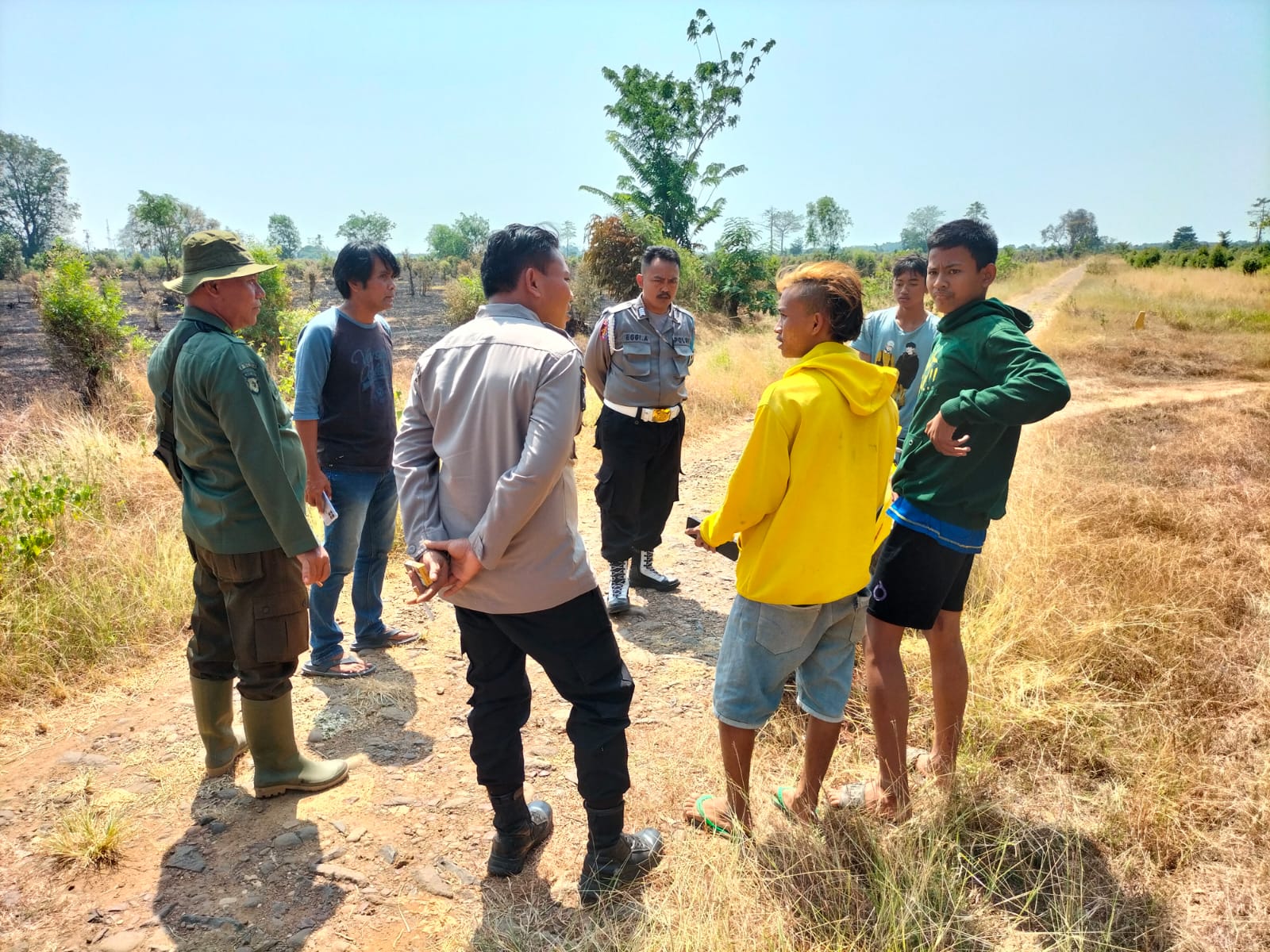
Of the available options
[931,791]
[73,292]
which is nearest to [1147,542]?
[931,791]

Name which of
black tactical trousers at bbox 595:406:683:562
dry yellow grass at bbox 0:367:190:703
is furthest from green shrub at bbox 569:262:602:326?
Result: black tactical trousers at bbox 595:406:683:562

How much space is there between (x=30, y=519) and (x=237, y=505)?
2565 millimetres

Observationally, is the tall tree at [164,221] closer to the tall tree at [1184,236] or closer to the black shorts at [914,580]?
the black shorts at [914,580]

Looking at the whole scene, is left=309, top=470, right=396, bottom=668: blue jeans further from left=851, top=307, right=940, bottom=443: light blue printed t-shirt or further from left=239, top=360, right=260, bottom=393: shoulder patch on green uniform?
left=851, top=307, right=940, bottom=443: light blue printed t-shirt

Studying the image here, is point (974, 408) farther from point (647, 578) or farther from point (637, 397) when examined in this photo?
point (647, 578)

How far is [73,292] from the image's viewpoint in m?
8.19

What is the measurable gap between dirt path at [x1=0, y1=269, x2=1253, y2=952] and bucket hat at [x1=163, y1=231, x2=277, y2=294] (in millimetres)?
1839

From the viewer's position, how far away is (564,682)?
6.70 ft

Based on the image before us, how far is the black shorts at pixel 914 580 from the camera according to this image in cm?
216

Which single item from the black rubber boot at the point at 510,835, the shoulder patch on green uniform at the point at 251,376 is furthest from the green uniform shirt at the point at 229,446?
the black rubber boot at the point at 510,835

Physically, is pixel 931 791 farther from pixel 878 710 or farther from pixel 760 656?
pixel 760 656

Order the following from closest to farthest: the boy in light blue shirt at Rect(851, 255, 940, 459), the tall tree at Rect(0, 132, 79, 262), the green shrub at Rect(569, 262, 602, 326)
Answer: the boy in light blue shirt at Rect(851, 255, 940, 459), the green shrub at Rect(569, 262, 602, 326), the tall tree at Rect(0, 132, 79, 262)

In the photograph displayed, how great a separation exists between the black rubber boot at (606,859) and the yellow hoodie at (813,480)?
2.58 ft

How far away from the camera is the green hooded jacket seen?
77.2 inches
